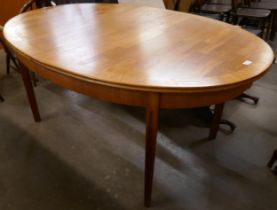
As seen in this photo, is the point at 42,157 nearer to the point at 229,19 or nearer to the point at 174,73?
the point at 174,73

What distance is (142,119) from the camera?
197 centimetres

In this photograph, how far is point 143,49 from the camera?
3.91ft

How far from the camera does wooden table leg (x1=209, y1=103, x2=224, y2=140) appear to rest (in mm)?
1629

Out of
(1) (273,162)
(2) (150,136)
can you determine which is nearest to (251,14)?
(1) (273,162)

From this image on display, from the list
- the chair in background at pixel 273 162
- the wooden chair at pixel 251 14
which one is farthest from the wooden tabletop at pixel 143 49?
the wooden chair at pixel 251 14

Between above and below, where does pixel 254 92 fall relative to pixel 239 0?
below

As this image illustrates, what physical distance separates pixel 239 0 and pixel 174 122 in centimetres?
242

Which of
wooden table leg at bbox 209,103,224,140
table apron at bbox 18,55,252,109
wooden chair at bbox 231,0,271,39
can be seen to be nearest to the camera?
table apron at bbox 18,55,252,109

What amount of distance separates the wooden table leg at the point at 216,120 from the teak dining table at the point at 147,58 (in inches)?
1.0

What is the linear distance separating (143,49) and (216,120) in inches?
31.2

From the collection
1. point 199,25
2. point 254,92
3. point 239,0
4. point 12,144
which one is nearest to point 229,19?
point 239,0

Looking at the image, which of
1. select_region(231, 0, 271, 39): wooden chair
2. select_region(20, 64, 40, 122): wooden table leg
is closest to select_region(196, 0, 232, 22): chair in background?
select_region(231, 0, 271, 39): wooden chair

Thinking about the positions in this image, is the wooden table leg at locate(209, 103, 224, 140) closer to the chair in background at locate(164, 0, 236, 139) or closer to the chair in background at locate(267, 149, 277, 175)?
the chair in background at locate(164, 0, 236, 139)

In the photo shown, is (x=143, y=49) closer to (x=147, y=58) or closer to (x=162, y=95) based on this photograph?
(x=147, y=58)
